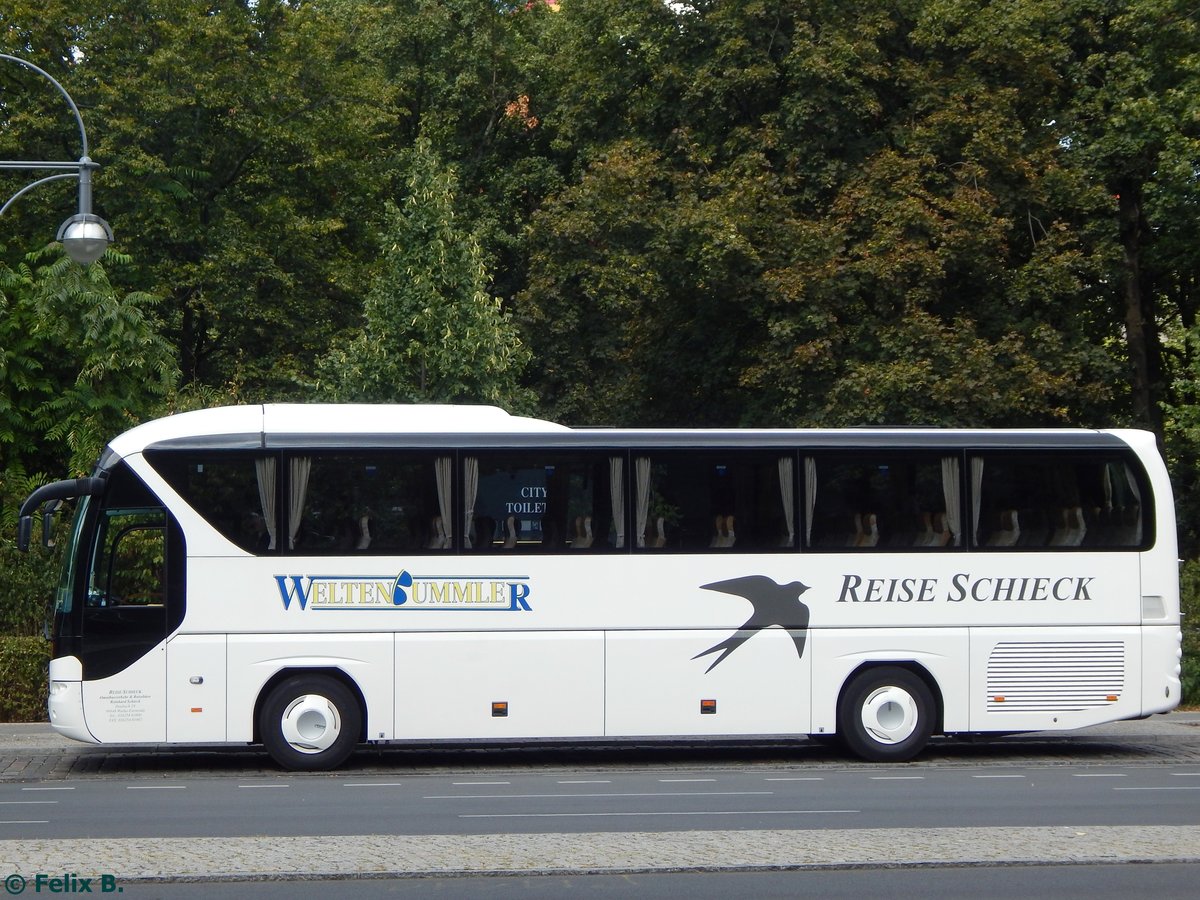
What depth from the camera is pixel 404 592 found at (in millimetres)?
15047

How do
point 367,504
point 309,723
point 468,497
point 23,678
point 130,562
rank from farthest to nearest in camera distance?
point 23,678, point 468,497, point 367,504, point 309,723, point 130,562

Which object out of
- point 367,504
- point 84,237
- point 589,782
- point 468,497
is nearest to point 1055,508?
point 589,782

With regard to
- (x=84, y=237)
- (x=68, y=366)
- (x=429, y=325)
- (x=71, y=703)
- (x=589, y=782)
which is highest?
(x=429, y=325)

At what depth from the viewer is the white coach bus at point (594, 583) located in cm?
1480

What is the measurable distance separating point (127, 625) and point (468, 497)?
3488 millimetres

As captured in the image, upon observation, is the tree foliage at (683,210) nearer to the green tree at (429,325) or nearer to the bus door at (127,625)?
the green tree at (429,325)

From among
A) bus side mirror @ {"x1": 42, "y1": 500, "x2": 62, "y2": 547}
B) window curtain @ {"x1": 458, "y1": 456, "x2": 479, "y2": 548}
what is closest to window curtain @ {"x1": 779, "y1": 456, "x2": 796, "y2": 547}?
window curtain @ {"x1": 458, "y1": 456, "x2": 479, "y2": 548}

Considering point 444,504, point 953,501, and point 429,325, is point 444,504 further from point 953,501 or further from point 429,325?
point 429,325

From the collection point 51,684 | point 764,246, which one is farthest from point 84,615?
point 764,246

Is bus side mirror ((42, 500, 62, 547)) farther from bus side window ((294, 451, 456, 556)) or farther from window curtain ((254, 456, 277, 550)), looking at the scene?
bus side window ((294, 451, 456, 556))

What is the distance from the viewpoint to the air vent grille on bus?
15.7 m

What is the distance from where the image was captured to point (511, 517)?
15.3 m

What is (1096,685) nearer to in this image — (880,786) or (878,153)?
(880,786)

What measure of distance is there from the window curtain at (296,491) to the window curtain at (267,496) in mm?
156
